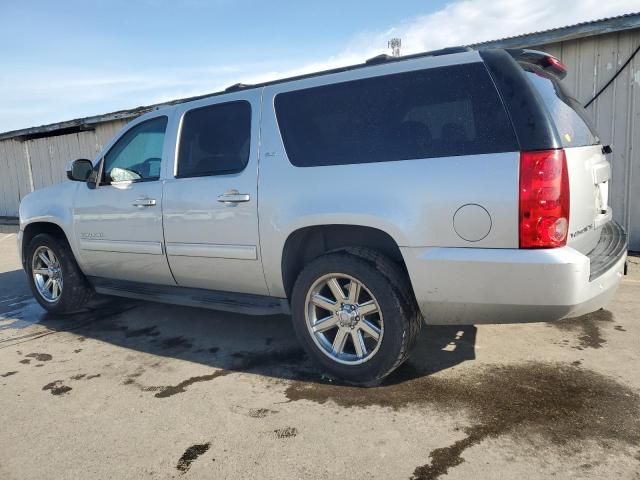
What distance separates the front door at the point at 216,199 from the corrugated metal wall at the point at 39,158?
34.0ft

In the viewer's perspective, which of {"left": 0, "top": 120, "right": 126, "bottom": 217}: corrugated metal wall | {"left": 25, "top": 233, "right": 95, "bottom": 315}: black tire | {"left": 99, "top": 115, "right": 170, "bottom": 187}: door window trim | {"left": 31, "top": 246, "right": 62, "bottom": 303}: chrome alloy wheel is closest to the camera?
{"left": 99, "top": 115, "right": 170, "bottom": 187}: door window trim

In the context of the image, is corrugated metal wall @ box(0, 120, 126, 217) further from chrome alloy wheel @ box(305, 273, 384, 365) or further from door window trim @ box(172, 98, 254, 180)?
chrome alloy wheel @ box(305, 273, 384, 365)

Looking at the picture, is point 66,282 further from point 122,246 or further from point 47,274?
point 122,246

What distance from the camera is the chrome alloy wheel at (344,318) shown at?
9.84 ft

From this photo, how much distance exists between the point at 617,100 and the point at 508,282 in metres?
5.47

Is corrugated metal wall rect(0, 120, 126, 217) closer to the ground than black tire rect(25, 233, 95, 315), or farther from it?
farther from it

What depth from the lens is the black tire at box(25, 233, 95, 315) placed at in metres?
4.76

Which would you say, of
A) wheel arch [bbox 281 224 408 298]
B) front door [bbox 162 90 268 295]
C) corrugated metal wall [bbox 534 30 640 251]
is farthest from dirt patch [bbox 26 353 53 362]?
corrugated metal wall [bbox 534 30 640 251]

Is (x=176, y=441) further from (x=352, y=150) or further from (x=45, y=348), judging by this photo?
(x=45, y=348)

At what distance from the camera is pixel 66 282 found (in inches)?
187

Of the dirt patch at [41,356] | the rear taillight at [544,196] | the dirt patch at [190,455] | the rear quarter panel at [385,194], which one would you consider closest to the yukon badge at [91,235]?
the dirt patch at [41,356]

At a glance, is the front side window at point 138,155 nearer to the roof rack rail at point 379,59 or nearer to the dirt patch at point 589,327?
the roof rack rail at point 379,59

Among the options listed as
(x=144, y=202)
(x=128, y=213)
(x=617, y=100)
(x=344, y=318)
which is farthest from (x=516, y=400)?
(x=617, y=100)

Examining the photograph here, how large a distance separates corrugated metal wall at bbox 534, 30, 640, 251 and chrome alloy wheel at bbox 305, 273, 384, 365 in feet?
17.1
